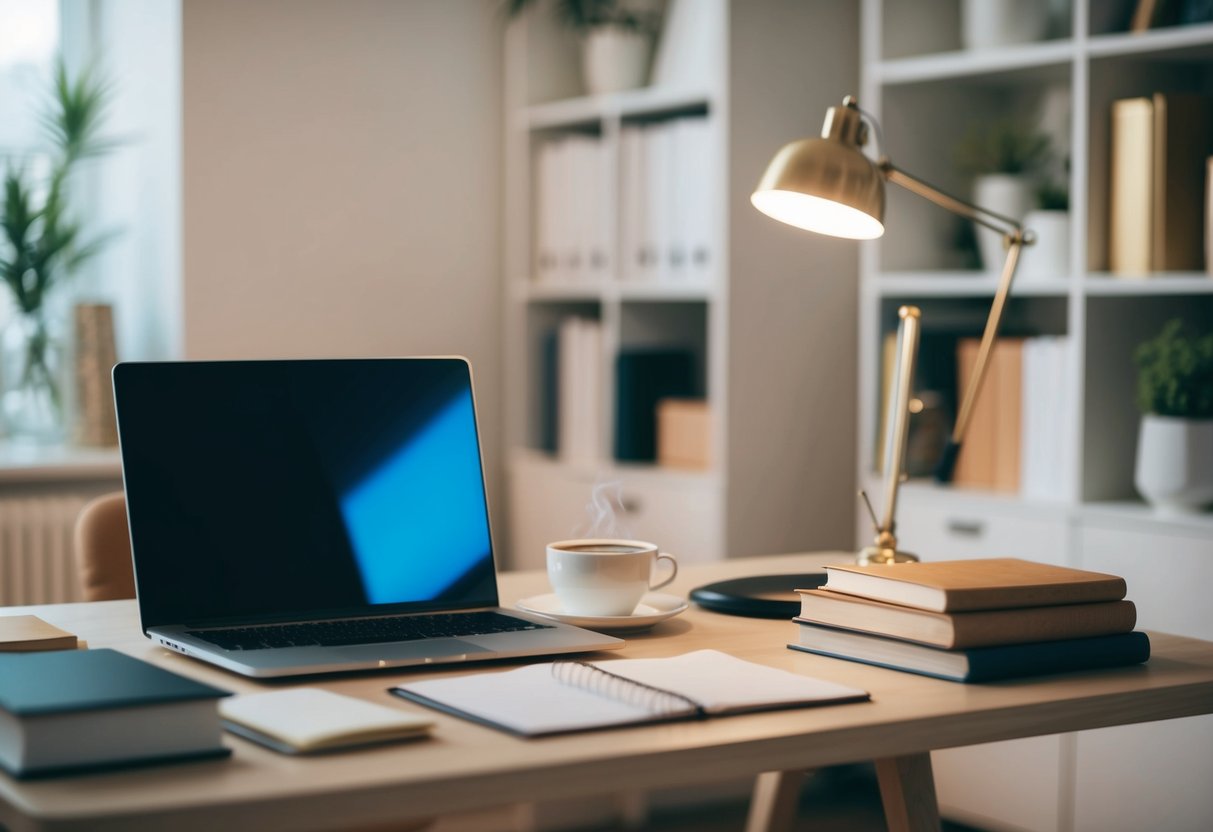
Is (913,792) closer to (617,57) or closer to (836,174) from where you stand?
(836,174)

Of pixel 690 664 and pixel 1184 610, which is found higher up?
pixel 690 664

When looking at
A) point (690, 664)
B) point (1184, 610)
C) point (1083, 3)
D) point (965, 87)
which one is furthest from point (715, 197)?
point (690, 664)

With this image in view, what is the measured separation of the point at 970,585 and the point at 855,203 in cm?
51

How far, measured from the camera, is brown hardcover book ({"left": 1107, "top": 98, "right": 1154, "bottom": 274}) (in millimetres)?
2607

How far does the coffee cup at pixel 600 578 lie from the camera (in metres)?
1.50

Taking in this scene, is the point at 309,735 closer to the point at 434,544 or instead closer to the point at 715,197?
the point at 434,544

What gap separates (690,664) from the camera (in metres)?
1.31

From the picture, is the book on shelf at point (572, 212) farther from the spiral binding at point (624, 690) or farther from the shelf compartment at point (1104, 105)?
the spiral binding at point (624, 690)

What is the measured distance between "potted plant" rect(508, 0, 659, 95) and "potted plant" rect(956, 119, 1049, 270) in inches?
31.5

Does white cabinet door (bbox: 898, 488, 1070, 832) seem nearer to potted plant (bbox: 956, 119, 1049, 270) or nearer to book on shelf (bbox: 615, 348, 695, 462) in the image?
potted plant (bbox: 956, 119, 1049, 270)

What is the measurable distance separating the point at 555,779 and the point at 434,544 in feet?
1.85

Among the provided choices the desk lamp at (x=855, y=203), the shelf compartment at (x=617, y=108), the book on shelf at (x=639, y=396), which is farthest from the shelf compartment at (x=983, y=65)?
the desk lamp at (x=855, y=203)

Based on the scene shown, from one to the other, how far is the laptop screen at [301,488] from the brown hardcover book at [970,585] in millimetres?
421

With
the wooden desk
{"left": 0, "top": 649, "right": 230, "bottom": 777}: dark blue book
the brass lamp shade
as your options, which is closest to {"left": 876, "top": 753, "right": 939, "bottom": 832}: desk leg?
the wooden desk
